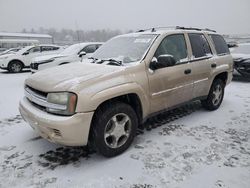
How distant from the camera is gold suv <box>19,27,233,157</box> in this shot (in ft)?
9.60

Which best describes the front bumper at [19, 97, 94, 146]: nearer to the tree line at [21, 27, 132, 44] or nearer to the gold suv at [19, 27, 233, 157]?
the gold suv at [19, 27, 233, 157]

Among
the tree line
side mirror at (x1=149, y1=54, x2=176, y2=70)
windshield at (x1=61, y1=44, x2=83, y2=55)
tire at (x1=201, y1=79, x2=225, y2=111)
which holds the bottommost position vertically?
tire at (x1=201, y1=79, x2=225, y2=111)

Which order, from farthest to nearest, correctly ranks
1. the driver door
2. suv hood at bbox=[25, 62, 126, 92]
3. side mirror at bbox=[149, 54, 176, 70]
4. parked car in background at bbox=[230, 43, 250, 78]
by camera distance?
1. parked car in background at bbox=[230, 43, 250, 78]
2. the driver door
3. side mirror at bbox=[149, 54, 176, 70]
4. suv hood at bbox=[25, 62, 126, 92]

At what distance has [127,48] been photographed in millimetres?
4082

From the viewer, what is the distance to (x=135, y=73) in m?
3.48

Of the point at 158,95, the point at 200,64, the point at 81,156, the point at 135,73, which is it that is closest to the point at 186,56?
the point at 200,64

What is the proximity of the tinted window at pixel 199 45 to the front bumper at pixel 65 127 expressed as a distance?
259 cm

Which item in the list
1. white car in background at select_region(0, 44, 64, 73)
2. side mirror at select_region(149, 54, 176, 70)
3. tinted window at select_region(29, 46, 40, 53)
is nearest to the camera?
side mirror at select_region(149, 54, 176, 70)

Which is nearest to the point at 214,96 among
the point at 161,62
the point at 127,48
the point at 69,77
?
the point at 161,62

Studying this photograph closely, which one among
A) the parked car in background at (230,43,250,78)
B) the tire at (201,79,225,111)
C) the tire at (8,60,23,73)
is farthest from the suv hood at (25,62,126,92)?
the tire at (8,60,23,73)

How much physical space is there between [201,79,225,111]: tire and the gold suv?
1.26 feet

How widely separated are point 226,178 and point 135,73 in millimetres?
1787

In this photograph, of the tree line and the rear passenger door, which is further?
the tree line

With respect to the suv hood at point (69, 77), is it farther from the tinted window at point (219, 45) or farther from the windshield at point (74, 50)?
the windshield at point (74, 50)
